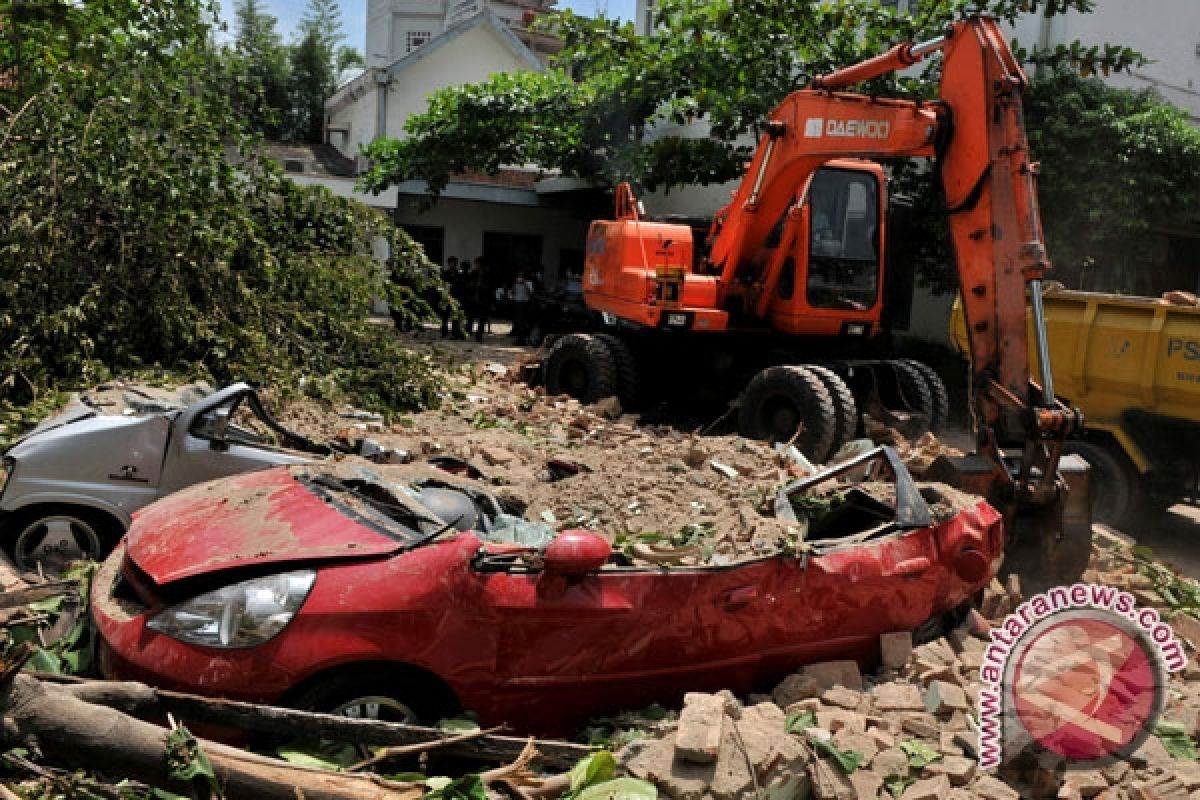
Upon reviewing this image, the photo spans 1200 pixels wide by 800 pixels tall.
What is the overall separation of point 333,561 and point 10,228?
5.92 meters

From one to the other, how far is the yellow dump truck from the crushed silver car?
6.84 metres

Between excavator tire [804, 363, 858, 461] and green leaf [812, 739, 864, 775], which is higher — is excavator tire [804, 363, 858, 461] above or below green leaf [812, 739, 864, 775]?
above

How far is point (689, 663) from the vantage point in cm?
412

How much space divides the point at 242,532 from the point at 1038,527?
16.0 feet

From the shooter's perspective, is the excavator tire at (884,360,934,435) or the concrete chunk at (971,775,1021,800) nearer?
the concrete chunk at (971,775,1021,800)

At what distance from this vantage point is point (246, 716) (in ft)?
11.1

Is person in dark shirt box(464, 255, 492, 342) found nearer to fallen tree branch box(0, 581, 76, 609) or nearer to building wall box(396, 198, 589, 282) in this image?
building wall box(396, 198, 589, 282)

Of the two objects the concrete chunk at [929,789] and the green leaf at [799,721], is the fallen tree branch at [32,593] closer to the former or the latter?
the green leaf at [799,721]

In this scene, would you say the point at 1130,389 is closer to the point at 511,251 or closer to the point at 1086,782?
the point at 1086,782

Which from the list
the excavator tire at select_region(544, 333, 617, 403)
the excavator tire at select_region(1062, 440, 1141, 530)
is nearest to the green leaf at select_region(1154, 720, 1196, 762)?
the excavator tire at select_region(1062, 440, 1141, 530)

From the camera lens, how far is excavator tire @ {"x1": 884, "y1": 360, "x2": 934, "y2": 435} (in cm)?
995

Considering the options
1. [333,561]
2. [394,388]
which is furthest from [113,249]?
[333,561]

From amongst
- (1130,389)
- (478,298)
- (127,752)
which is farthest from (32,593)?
(478,298)

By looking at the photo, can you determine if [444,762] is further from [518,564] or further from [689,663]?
[689,663]
